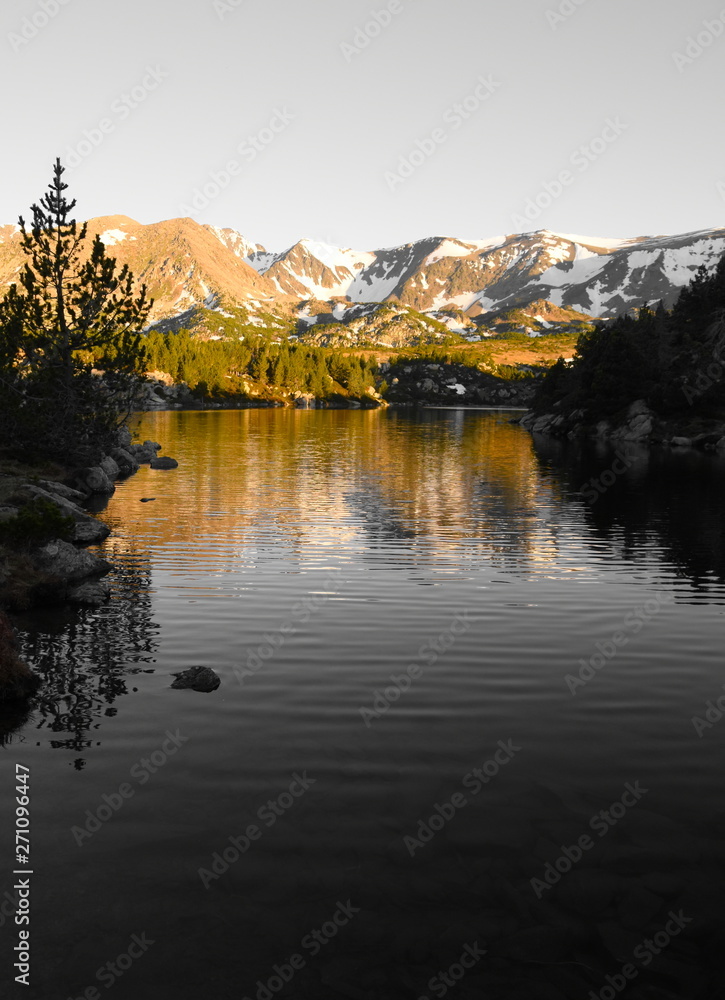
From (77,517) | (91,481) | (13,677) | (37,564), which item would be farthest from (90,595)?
(91,481)

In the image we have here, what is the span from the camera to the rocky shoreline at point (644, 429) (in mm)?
105000

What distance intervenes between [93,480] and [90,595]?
105 feet

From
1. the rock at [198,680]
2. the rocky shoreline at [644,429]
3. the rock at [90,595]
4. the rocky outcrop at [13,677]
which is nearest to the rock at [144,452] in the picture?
the rock at [90,595]

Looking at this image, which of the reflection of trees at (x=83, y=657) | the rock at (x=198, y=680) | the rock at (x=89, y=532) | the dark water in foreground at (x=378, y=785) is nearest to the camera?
the dark water in foreground at (x=378, y=785)

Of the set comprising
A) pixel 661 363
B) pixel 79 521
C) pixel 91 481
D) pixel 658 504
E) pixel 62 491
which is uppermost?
pixel 661 363

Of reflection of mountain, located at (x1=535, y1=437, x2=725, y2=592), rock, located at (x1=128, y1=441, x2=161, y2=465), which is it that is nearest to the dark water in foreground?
reflection of mountain, located at (x1=535, y1=437, x2=725, y2=592)

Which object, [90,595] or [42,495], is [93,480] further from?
[90,595]

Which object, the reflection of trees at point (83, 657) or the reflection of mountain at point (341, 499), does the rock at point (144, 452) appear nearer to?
the reflection of mountain at point (341, 499)

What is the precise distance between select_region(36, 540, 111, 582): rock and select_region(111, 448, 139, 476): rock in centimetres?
3944

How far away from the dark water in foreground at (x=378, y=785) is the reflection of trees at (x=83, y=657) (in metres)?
0.12

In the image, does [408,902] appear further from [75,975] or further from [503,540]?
[503,540]

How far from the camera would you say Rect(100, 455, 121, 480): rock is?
6153 centimetres

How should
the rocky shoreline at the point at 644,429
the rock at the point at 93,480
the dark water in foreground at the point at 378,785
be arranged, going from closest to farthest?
the dark water in foreground at the point at 378,785, the rock at the point at 93,480, the rocky shoreline at the point at 644,429

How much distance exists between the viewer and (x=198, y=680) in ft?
60.8
